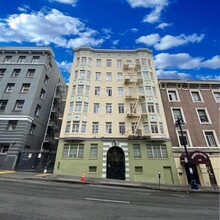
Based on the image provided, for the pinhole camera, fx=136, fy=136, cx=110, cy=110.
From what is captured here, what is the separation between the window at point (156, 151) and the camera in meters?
19.7

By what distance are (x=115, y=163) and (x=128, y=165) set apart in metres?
Answer: 1.93

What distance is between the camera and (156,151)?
20.0 metres

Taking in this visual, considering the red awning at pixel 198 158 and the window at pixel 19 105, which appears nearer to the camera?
the red awning at pixel 198 158

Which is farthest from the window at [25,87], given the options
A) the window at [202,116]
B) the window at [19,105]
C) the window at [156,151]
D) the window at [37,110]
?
the window at [202,116]

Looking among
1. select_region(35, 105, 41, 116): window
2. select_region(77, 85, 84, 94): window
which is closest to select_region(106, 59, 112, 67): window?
select_region(77, 85, 84, 94): window

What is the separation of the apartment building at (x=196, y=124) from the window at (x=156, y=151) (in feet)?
4.45

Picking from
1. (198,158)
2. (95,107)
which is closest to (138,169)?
(198,158)

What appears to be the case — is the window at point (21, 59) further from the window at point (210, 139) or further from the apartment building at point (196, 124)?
the window at point (210, 139)

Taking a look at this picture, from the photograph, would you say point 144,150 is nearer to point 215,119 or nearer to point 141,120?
point 141,120

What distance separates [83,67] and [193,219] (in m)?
25.4

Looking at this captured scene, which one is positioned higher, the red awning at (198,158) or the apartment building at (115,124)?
the apartment building at (115,124)

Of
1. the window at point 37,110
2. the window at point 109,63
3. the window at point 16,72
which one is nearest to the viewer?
the window at point 37,110

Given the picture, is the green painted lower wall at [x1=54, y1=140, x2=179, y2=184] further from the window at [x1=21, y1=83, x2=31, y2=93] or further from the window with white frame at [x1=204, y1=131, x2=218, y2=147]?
the window at [x1=21, y1=83, x2=31, y2=93]

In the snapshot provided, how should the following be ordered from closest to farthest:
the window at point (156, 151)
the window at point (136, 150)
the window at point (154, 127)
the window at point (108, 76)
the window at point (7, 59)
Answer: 1. the window at point (156, 151)
2. the window at point (136, 150)
3. the window at point (154, 127)
4. the window at point (108, 76)
5. the window at point (7, 59)
